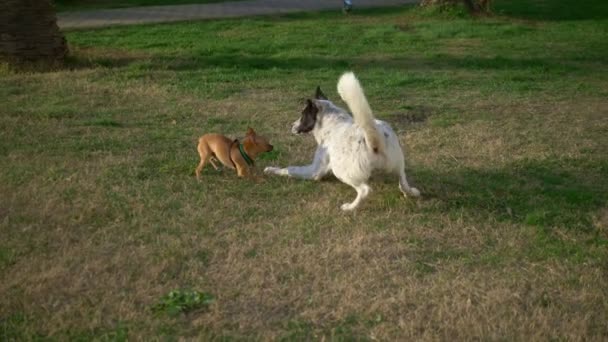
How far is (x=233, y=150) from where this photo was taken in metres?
6.38

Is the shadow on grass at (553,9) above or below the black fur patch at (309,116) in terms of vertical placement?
below

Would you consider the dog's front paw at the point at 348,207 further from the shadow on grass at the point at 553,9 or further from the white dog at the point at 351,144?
the shadow on grass at the point at 553,9

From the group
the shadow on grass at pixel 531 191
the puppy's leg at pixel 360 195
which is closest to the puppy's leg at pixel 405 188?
the shadow on grass at pixel 531 191

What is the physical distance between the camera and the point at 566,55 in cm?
1345

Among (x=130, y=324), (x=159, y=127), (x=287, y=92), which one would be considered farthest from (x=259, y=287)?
(x=287, y=92)

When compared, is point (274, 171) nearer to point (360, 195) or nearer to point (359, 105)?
point (360, 195)

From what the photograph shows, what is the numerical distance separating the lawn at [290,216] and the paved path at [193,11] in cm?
749

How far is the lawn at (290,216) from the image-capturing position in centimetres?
409

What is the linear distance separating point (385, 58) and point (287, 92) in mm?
3515

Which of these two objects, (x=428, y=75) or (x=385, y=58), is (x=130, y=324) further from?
(x=385, y=58)

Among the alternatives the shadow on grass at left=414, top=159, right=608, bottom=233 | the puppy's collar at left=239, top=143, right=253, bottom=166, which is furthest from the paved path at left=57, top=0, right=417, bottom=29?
the shadow on grass at left=414, top=159, right=608, bottom=233

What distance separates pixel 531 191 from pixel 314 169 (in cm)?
190

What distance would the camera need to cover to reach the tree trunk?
11.4 m

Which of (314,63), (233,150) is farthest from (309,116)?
(314,63)
